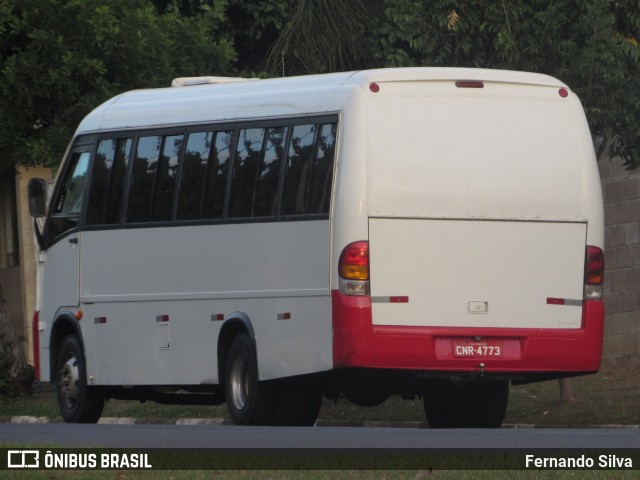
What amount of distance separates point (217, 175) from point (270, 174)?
74 centimetres

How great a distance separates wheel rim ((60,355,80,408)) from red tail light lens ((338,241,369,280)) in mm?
4256

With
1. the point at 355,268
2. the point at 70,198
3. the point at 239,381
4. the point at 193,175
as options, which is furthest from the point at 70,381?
the point at 355,268

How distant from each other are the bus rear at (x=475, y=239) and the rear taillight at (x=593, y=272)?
0.01 m

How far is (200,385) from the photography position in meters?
15.6

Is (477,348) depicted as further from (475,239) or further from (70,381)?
(70,381)

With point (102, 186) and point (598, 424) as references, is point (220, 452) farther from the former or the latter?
point (598, 424)

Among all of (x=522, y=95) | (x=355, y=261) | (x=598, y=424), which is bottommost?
(x=598, y=424)

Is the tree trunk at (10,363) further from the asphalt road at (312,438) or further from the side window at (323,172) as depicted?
the side window at (323,172)

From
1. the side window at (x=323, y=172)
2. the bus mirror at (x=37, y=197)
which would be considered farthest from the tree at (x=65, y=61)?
→ the side window at (x=323, y=172)

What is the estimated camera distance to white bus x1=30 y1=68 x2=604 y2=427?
1377 centimetres

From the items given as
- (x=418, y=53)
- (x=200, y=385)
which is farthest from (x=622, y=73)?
(x=200, y=385)

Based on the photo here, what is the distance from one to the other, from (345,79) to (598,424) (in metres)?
5.60

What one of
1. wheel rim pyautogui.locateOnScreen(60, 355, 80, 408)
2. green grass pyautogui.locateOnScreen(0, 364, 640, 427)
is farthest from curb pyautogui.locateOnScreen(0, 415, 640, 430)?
wheel rim pyautogui.locateOnScreen(60, 355, 80, 408)

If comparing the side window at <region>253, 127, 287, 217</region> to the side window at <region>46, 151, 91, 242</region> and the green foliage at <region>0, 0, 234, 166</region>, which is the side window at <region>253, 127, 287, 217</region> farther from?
the green foliage at <region>0, 0, 234, 166</region>
